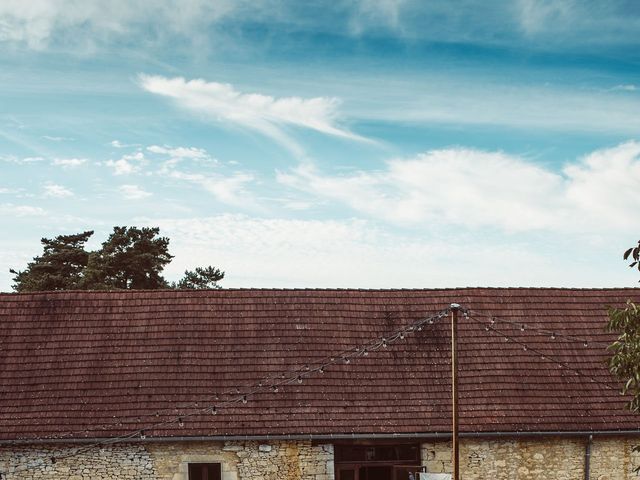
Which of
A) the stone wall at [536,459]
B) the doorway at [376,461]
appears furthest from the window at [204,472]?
the stone wall at [536,459]

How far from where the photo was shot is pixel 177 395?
13.5 metres

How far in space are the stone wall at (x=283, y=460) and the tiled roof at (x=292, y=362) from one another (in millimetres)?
360

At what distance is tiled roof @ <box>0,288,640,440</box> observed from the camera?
13.1m

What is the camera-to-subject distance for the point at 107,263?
31125mm

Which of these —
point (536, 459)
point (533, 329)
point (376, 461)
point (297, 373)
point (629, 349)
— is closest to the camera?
point (629, 349)

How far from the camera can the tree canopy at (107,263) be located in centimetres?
3167

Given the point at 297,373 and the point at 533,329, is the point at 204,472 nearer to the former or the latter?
the point at 297,373

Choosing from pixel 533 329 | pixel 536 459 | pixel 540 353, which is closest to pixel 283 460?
pixel 536 459

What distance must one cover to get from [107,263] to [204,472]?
2015 centimetres

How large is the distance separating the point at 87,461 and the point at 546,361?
9.84 meters

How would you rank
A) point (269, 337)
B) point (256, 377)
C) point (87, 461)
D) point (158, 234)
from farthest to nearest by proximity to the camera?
1. point (158, 234)
2. point (269, 337)
3. point (256, 377)
4. point (87, 461)

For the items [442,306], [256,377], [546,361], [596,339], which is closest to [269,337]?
[256,377]

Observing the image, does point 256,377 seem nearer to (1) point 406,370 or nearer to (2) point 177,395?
(2) point 177,395

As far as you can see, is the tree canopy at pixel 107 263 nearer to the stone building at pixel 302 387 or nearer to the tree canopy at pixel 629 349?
the stone building at pixel 302 387
